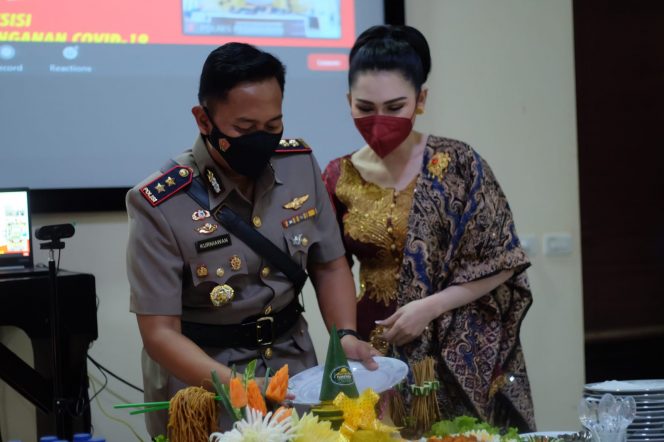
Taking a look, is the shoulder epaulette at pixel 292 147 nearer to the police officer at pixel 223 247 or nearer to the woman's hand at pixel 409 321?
the police officer at pixel 223 247

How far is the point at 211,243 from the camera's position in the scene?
5.13 feet

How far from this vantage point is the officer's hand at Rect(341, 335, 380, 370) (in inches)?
58.7

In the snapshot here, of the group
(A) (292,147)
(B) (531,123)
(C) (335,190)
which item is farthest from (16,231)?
(B) (531,123)

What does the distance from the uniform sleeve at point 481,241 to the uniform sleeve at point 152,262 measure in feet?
2.35

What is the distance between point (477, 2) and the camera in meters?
3.38

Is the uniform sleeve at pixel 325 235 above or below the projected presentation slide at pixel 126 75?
below

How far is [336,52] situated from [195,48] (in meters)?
0.52

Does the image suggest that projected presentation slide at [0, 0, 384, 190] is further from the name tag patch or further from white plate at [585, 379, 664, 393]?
white plate at [585, 379, 664, 393]

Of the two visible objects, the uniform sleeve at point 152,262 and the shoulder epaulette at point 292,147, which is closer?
the uniform sleeve at point 152,262

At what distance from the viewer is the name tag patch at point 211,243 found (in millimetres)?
1561

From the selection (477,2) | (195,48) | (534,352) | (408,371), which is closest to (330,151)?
(195,48)

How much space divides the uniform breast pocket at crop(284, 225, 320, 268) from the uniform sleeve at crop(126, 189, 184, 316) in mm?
217

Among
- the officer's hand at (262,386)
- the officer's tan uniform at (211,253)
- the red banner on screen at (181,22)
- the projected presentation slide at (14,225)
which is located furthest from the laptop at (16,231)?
the officer's hand at (262,386)

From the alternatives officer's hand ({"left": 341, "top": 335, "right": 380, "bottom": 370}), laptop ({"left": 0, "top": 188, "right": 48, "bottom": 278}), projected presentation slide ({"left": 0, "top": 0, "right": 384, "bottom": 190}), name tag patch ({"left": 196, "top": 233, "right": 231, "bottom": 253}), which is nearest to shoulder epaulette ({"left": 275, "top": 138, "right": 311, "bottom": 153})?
name tag patch ({"left": 196, "top": 233, "right": 231, "bottom": 253})
